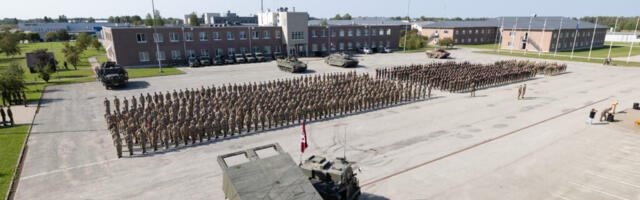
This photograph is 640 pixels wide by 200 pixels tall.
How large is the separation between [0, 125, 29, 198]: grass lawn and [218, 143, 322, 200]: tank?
357 inches

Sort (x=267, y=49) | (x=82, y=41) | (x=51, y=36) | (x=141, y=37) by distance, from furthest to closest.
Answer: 1. (x=51, y=36)
2. (x=82, y=41)
3. (x=267, y=49)
4. (x=141, y=37)

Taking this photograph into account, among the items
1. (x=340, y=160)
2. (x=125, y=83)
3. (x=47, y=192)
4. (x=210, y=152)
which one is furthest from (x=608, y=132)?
(x=125, y=83)

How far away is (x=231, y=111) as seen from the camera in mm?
17062

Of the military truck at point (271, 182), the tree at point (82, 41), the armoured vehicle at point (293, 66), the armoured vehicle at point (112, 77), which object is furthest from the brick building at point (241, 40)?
the military truck at point (271, 182)

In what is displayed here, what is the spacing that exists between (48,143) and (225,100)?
28.0 ft

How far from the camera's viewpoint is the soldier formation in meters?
15.1

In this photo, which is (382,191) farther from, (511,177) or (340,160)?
(511,177)

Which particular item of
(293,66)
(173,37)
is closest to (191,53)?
(173,37)

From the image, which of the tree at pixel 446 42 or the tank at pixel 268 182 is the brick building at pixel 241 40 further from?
the tank at pixel 268 182

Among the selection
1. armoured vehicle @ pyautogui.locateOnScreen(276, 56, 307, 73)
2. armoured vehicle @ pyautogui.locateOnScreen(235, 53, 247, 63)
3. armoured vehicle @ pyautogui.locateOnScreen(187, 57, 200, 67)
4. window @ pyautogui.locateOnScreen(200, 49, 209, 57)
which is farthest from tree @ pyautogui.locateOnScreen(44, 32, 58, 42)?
armoured vehicle @ pyautogui.locateOnScreen(276, 56, 307, 73)

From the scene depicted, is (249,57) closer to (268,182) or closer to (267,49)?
(267,49)

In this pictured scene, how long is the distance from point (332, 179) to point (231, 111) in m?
9.15

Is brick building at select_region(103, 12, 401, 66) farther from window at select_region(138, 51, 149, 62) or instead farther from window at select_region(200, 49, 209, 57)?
window at select_region(200, 49, 209, 57)

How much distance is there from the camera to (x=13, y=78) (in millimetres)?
21547
